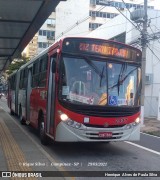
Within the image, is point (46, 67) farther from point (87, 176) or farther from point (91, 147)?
point (87, 176)

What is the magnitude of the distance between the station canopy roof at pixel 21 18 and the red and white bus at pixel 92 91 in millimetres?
2993

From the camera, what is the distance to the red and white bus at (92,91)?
1003cm

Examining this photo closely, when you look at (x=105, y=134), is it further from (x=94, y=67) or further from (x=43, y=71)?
(x=43, y=71)

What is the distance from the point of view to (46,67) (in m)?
12.0

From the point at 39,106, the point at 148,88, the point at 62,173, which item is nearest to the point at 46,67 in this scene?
the point at 39,106

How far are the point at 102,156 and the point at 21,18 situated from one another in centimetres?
738

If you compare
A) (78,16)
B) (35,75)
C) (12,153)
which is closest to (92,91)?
(12,153)

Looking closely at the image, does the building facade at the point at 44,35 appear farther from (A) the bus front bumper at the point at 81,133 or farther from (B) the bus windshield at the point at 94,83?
(A) the bus front bumper at the point at 81,133

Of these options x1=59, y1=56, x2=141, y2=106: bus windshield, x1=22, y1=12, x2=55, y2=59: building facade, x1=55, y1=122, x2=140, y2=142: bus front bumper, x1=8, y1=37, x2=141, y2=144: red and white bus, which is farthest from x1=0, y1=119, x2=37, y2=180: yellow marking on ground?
x1=22, y1=12, x2=55, y2=59: building facade

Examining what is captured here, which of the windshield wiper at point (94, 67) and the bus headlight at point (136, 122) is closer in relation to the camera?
the windshield wiper at point (94, 67)

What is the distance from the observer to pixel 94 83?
1030 cm

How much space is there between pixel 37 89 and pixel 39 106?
923 mm

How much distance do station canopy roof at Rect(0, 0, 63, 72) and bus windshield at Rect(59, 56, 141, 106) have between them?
335cm

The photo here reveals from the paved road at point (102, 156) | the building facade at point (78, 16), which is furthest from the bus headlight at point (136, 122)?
the building facade at point (78, 16)
